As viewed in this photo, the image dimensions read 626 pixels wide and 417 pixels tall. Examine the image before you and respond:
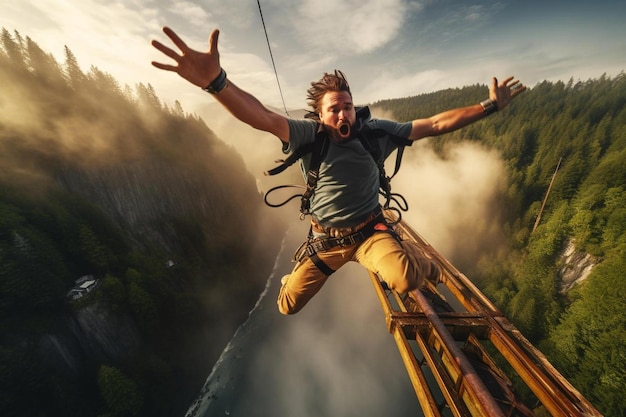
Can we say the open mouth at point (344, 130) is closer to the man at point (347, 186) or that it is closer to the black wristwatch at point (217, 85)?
the man at point (347, 186)

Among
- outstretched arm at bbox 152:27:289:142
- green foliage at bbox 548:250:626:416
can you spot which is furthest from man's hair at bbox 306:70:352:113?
green foliage at bbox 548:250:626:416

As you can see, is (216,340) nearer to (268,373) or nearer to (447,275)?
(268,373)

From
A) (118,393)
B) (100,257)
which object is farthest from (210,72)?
(100,257)

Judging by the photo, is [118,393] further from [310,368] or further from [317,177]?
[317,177]

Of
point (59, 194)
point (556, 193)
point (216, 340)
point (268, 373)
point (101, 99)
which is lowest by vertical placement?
point (268, 373)

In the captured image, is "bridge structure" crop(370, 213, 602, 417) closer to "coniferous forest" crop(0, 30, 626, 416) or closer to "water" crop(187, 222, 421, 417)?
"coniferous forest" crop(0, 30, 626, 416)

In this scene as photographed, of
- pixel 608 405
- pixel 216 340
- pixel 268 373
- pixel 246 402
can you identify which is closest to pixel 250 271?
pixel 216 340
